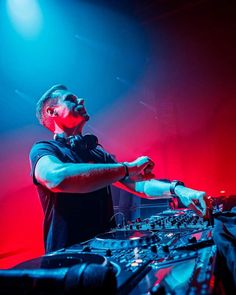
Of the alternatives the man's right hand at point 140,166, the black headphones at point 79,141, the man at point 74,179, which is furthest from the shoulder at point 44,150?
the man's right hand at point 140,166

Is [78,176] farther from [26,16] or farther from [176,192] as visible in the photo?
[26,16]

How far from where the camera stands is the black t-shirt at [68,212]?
178 cm

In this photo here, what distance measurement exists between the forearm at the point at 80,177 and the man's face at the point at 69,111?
2.62 ft

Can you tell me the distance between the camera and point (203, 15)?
5.87 m

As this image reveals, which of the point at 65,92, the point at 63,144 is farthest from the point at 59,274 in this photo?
the point at 65,92

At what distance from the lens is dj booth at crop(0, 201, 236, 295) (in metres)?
0.57

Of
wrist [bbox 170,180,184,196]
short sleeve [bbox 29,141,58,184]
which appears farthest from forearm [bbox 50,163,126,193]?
wrist [bbox 170,180,184,196]

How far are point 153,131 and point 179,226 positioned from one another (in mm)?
5732

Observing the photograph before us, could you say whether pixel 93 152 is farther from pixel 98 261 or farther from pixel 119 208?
pixel 119 208

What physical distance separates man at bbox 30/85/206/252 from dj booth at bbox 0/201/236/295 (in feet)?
1.47

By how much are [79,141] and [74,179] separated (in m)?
0.69

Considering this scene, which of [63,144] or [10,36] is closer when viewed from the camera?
[63,144]

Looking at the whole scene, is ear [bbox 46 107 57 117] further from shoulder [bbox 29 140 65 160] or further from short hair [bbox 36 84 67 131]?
shoulder [bbox 29 140 65 160]

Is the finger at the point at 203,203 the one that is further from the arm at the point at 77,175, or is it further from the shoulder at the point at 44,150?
the shoulder at the point at 44,150
